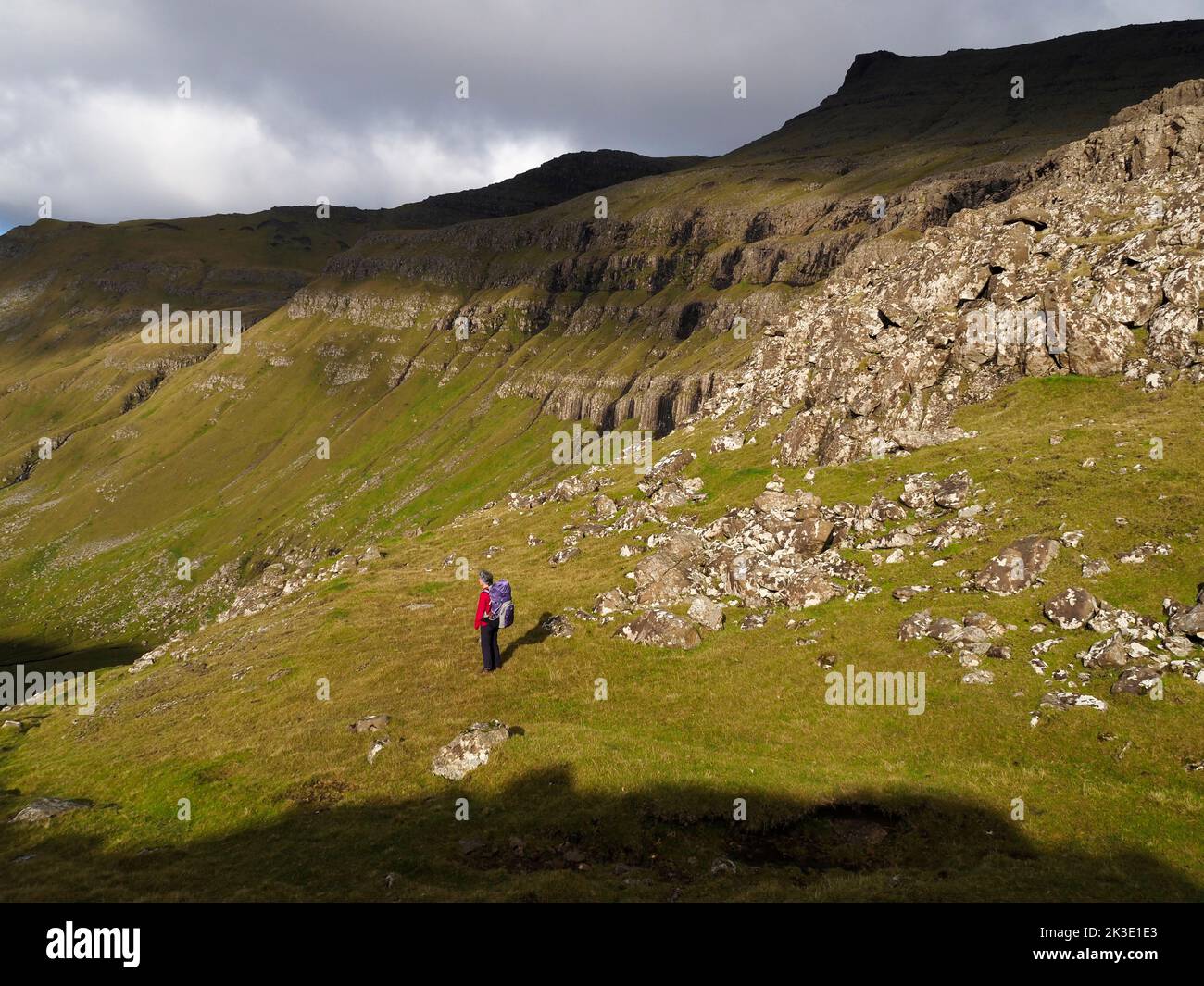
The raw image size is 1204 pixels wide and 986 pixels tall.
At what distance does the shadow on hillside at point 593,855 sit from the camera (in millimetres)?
17047

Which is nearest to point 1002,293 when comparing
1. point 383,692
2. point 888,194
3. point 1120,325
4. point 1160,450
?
point 1120,325

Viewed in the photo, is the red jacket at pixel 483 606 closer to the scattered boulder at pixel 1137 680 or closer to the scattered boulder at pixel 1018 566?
the scattered boulder at pixel 1018 566

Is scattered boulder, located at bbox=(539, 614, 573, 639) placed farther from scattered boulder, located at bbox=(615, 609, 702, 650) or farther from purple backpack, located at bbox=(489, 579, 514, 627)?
purple backpack, located at bbox=(489, 579, 514, 627)

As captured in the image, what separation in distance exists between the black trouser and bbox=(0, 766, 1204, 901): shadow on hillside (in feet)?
33.5

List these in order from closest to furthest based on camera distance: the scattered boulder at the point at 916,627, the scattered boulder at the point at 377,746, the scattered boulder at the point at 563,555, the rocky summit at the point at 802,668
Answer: the rocky summit at the point at 802,668, the scattered boulder at the point at 377,746, the scattered boulder at the point at 916,627, the scattered boulder at the point at 563,555

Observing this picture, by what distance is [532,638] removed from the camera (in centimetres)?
3856

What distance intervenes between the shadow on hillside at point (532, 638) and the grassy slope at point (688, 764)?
11.7 inches

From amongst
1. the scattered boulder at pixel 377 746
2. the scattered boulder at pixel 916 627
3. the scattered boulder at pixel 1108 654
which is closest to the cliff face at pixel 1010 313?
the scattered boulder at pixel 916 627

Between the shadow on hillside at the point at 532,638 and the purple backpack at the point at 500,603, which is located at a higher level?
→ the purple backpack at the point at 500,603

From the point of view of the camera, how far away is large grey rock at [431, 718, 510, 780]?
25.0 m

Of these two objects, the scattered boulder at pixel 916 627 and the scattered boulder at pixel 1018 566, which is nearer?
the scattered boulder at pixel 916 627

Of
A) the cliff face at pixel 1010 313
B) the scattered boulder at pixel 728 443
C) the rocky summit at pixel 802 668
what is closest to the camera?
the rocky summit at pixel 802 668

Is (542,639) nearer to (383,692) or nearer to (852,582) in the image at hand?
(383,692)

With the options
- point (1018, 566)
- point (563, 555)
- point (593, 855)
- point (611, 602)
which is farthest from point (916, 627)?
point (563, 555)
